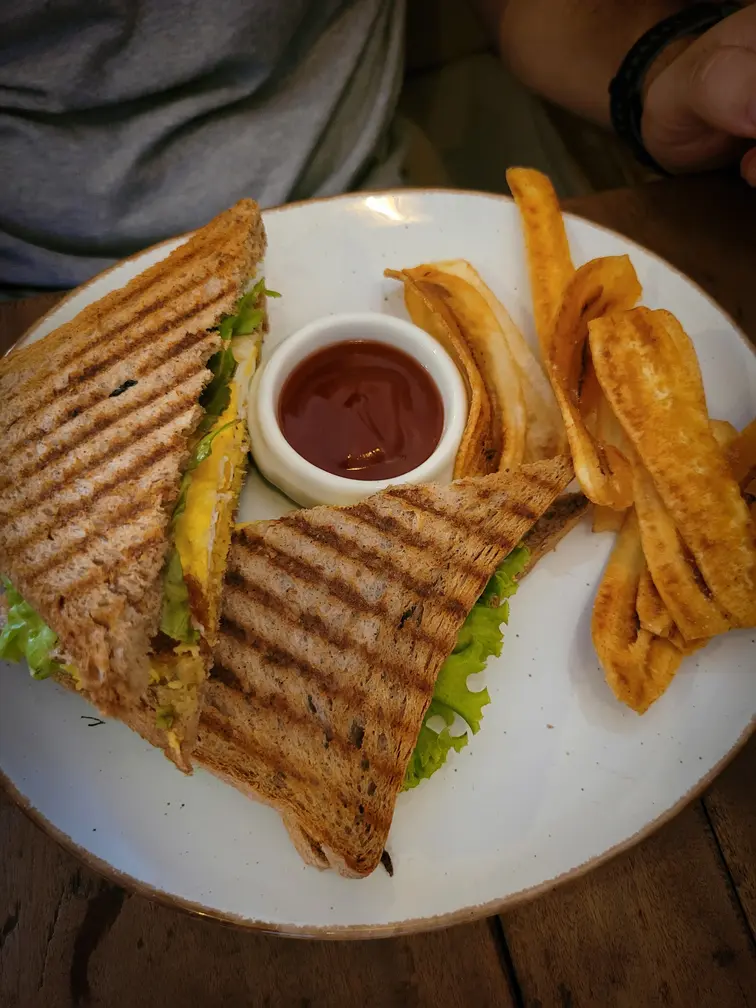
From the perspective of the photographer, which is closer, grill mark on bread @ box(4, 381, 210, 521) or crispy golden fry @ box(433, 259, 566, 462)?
grill mark on bread @ box(4, 381, 210, 521)

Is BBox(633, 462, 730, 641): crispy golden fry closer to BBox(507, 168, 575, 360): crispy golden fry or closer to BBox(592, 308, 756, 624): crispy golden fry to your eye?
BBox(592, 308, 756, 624): crispy golden fry

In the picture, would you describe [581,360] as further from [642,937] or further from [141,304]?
[642,937]

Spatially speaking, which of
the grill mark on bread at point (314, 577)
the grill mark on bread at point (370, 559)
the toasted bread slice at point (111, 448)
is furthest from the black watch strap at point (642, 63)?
the grill mark on bread at point (314, 577)

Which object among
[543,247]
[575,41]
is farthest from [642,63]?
[543,247]

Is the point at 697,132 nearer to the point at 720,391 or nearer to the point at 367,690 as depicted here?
the point at 720,391

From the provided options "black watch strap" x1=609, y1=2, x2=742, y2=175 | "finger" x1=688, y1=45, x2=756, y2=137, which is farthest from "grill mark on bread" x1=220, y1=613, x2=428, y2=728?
"black watch strap" x1=609, y1=2, x2=742, y2=175

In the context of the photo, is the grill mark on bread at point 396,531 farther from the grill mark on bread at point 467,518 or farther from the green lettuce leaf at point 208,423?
the green lettuce leaf at point 208,423
